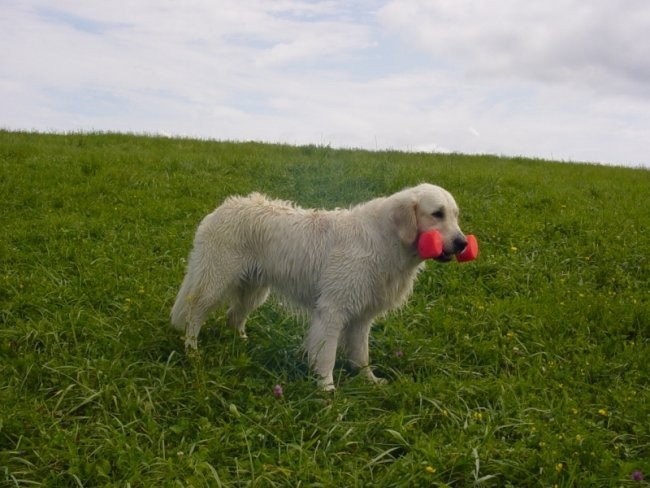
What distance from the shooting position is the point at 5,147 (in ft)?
40.2

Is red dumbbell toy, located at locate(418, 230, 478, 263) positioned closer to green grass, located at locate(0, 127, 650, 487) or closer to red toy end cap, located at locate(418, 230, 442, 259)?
red toy end cap, located at locate(418, 230, 442, 259)

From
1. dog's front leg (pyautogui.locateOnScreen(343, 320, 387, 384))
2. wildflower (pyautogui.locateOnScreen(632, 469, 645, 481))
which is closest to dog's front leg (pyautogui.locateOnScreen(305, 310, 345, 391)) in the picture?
dog's front leg (pyautogui.locateOnScreen(343, 320, 387, 384))

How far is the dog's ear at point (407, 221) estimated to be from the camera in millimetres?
5188

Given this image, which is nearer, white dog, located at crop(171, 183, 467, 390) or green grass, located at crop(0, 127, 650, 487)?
green grass, located at crop(0, 127, 650, 487)

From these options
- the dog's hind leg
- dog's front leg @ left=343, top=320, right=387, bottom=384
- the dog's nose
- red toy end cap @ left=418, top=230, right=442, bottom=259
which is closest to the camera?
red toy end cap @ left=418, top=230, right=442, bottom=259

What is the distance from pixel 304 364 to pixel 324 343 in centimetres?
39

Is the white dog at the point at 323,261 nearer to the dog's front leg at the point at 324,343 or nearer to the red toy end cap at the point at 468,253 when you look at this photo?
the dog's front leg at the point at 324,343

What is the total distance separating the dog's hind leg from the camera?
6.00m

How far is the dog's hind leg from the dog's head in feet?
5.28

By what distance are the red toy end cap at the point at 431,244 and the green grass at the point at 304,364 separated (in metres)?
1.09

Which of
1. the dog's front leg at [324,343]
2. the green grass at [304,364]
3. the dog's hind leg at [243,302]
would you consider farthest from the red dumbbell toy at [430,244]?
the dog's hind leg at [243,302]

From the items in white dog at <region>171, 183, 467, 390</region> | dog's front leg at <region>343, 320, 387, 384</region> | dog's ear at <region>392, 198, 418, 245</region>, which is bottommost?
dog's front leg at <region>343, 320, 387, 384</region>

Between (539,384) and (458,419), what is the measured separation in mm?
1175

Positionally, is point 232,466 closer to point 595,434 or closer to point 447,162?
point 595,434
